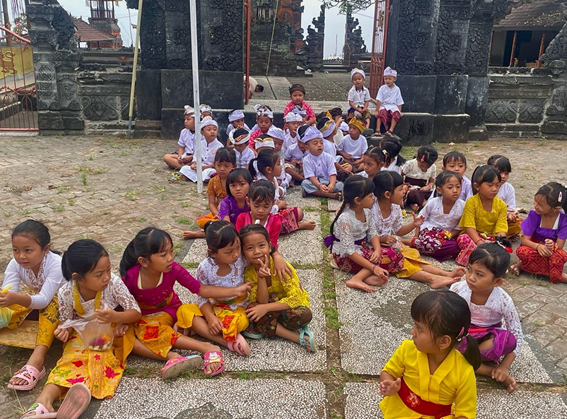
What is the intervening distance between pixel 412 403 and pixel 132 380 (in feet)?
4.99

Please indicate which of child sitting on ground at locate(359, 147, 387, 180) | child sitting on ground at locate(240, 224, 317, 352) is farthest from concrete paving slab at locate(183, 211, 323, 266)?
child sitting on ground at locate(240, 224, 317, 352)

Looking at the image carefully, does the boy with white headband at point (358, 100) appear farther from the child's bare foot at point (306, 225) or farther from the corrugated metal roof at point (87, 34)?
the corrugated metal roof at point (87, 34)

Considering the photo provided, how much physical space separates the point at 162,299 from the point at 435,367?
168cm

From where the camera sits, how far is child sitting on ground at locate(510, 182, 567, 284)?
4.01m

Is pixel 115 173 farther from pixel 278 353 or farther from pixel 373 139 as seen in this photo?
pixel 278 353

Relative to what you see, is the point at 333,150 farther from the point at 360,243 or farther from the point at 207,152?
the point at 360,243

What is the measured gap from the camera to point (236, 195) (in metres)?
4.31

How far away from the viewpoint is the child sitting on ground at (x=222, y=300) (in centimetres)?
302

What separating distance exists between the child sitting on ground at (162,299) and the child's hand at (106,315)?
26 cm

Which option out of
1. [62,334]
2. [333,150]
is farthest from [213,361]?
[333,150]

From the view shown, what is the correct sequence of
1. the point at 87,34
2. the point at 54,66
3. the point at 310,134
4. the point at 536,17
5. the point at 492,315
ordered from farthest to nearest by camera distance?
the point at 87,34, the point at 536,17, the point at 54,66, the point at 310,134, the point at 492,315

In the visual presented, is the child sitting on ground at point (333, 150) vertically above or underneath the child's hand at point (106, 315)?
above

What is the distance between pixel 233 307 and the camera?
3201 millimetres

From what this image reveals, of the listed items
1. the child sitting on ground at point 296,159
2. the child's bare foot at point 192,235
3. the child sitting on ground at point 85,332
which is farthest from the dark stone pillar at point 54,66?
the child sitting on ground at point 85,332
